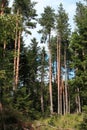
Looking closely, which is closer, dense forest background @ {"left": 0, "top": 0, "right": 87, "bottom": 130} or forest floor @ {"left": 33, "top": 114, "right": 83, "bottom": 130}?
dense forest background @ {"left": 0, "top": 0, "right": 87, "bottom": 130}

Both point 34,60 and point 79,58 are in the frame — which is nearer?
point 79,58

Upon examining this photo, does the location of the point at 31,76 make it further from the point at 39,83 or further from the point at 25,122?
the point at 25,122

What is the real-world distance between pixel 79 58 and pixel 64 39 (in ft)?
88.9

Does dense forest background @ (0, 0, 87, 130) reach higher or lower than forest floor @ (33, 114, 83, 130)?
higher

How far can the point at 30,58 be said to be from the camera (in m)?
51.6

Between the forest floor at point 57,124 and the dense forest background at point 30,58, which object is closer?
the dense forest background at point 30,58

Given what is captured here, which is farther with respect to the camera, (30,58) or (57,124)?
(30,58)

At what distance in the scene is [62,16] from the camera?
54.6 metres

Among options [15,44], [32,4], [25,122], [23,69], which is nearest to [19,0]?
[32,4]

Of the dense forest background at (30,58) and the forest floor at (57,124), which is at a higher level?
the dense forest background at (30,58)

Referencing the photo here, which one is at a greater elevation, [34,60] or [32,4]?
[32,4]

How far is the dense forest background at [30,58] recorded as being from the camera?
16722 mm

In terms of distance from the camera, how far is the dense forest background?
54.9 ft

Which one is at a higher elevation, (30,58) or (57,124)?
(30,58)
